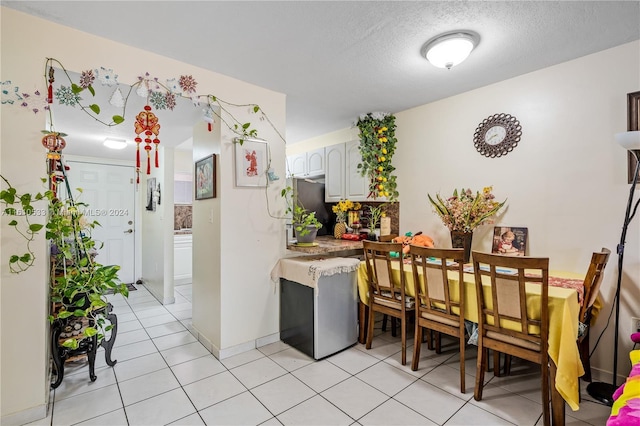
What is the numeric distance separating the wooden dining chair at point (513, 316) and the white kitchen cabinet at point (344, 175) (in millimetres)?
1915

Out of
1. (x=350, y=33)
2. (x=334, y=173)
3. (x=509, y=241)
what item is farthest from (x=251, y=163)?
(x=509, y=241)

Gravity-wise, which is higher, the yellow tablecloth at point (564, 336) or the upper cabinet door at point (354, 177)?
the upper cabinet door at point (354, 177)

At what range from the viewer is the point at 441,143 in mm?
3156

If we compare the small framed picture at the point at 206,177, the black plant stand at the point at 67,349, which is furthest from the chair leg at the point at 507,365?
the black plant stand at the point at 67,349

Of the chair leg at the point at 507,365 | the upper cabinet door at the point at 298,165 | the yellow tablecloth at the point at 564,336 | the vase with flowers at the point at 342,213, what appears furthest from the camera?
the upper cabinet door at the point at 298,165

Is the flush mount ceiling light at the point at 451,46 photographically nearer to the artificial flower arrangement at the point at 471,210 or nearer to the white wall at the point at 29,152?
the artificial flower arrangement at the point at 471,210

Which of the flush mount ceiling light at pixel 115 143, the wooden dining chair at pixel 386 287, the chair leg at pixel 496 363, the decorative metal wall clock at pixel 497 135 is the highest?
the flush mount ceiling light at pixel 115 143

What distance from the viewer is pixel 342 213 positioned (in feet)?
12.9

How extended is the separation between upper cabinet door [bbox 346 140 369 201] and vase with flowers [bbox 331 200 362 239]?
103 mm

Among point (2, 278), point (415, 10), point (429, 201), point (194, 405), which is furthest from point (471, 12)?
point (2, 278)

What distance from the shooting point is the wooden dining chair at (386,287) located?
7.94 ft

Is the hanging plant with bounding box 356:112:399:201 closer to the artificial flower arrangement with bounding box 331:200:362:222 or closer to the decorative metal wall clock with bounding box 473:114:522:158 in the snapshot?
the artificial flower arrangement with bounding box 331:200:362:222

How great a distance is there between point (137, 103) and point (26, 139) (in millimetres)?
883

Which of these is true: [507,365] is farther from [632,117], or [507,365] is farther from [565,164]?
[632,117]
